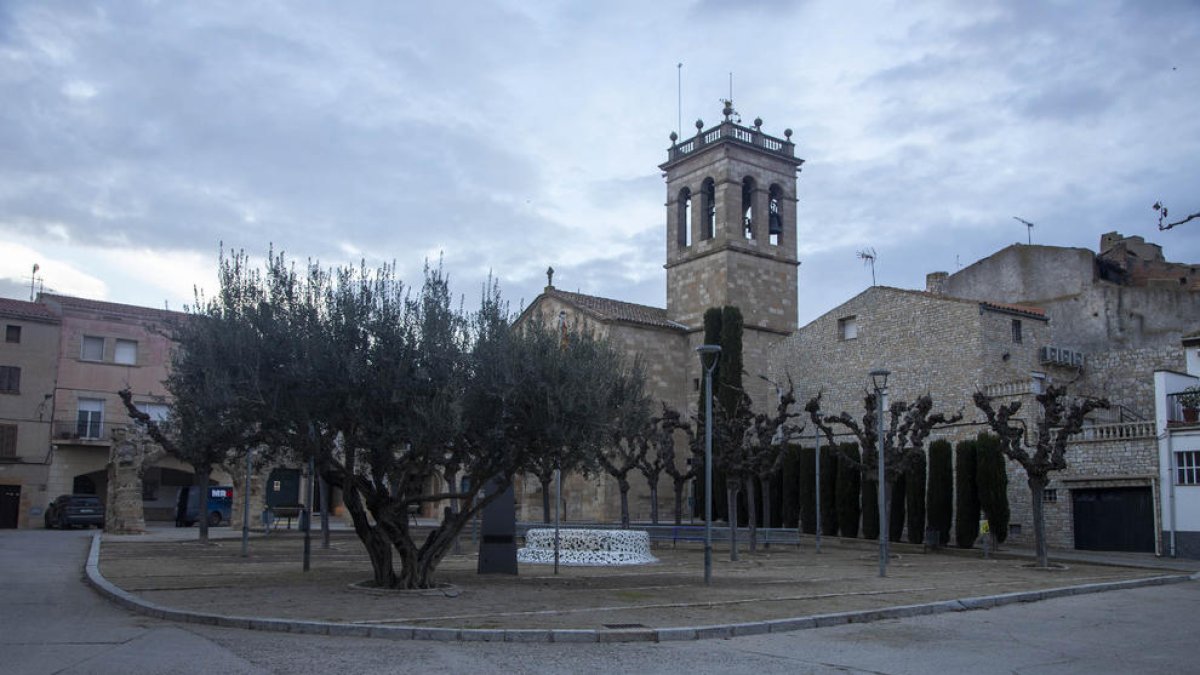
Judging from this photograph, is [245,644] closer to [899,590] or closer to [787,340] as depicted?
[899,590]

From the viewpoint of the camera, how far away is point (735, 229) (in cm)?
4706

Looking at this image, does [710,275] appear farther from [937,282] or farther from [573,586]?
[573,586]

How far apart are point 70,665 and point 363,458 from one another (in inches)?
307

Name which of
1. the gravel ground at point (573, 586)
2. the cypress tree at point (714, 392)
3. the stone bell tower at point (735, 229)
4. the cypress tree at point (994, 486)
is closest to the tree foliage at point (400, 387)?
the gravel ground at point (573, 586)

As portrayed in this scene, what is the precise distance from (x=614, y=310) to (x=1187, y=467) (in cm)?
2544

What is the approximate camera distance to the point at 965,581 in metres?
20.0

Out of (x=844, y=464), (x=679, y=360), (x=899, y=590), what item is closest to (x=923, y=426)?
(x=844, y=464)

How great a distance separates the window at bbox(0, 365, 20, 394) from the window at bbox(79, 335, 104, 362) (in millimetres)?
2790

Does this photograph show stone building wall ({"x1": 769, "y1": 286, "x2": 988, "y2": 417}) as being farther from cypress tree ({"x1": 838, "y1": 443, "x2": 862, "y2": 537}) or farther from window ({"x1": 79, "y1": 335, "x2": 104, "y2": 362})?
window ({"x1": 79, "y1": 335, "x2": 104, "y2": 362})

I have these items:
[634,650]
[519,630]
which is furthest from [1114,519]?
[519,630]

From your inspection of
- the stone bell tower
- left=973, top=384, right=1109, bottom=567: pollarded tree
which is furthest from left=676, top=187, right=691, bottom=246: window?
left=973, top=384, right=1109, bottom=567: pollarded tree

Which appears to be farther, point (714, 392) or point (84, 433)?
point (84, 433)

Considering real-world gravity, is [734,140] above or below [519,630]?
above

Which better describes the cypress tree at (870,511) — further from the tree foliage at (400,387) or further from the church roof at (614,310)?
the tree foliage at (400,387)
